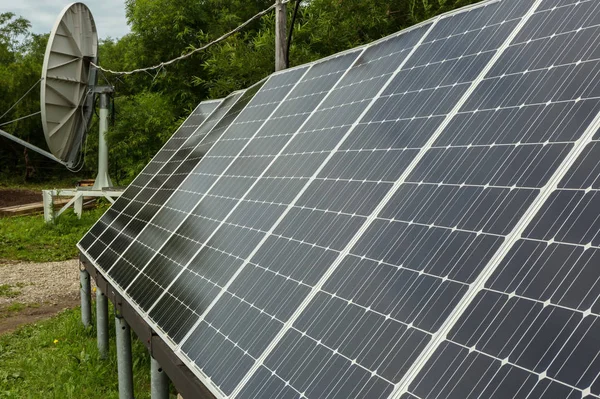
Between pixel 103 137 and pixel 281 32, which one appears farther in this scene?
pixel 103 137

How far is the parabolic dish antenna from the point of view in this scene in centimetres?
2278

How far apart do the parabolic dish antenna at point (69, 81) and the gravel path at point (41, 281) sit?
4.18 metres

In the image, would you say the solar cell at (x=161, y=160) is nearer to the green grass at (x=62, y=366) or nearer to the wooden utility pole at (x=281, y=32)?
the wooden utility pole at (x=281, y=32)

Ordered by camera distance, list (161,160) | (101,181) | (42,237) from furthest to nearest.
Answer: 1. (42,237)
2. (101,181)
3. (161,160)

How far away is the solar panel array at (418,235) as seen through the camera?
133 inches

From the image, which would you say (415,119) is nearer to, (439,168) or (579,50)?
(439,168)

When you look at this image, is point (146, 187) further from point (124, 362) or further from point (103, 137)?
point (103, 137)

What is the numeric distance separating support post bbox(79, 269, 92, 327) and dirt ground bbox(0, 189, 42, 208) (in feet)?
91.8

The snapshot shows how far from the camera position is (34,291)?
18.2 metres

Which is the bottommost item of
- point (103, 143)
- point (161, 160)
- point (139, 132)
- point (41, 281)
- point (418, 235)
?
point (139, 132)

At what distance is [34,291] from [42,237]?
27.4 ft

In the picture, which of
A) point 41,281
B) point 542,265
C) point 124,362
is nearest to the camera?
point 542,265

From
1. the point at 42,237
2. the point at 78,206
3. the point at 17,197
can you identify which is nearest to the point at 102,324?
the point at 42,237

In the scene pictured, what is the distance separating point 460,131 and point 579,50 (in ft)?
3.08
